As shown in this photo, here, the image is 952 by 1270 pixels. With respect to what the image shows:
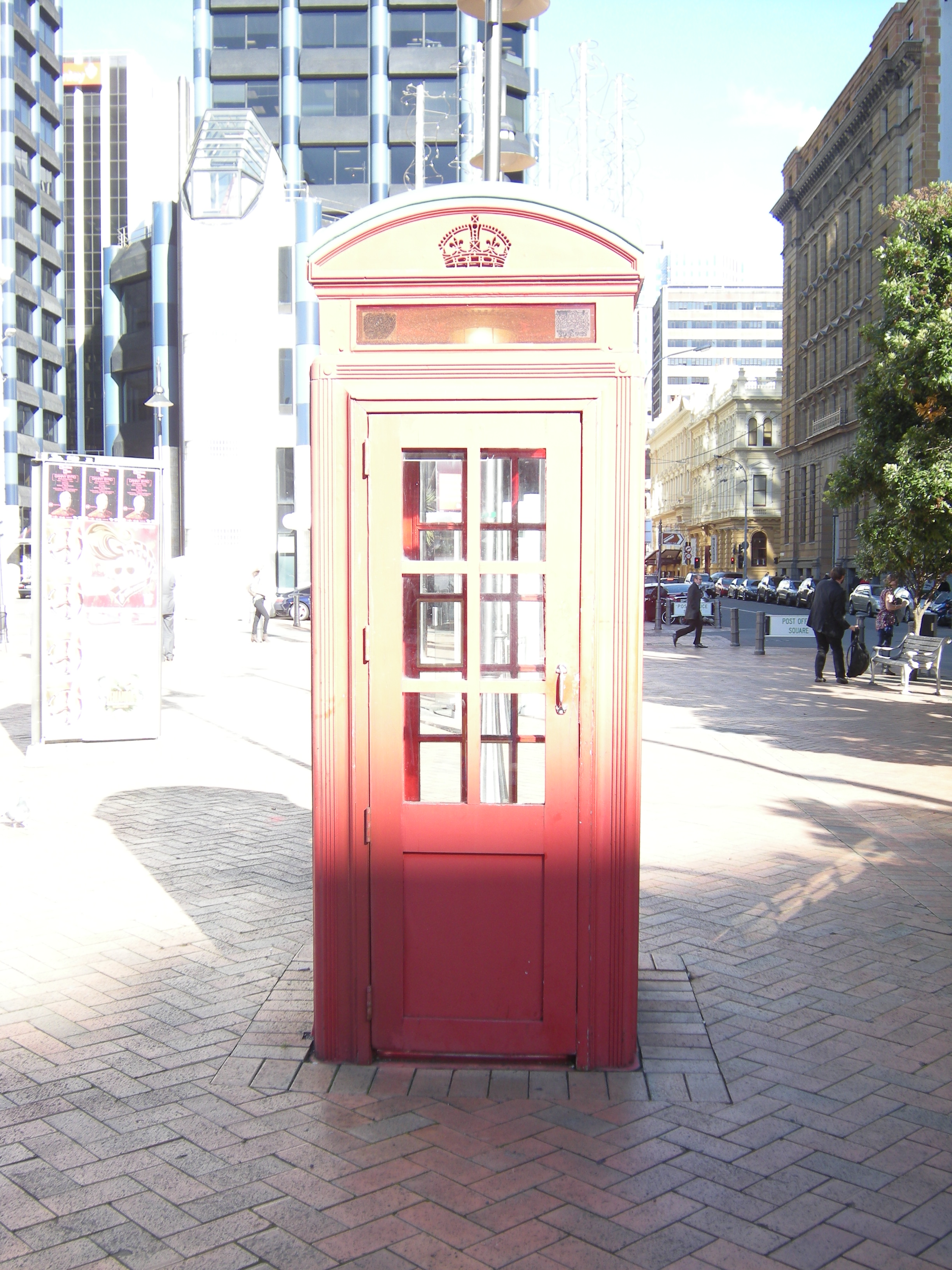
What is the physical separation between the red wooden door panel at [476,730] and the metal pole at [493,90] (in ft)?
11.1

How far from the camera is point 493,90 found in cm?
680

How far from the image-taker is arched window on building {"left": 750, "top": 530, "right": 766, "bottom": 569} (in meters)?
89.8

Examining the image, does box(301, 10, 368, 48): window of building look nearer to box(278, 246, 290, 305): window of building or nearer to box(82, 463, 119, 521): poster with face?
box(278, 246, 290, 305): window of building

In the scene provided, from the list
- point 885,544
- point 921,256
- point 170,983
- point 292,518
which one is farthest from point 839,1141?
point 292,518

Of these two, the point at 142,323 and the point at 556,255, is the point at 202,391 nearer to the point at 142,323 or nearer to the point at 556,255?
A: the point at 142,323

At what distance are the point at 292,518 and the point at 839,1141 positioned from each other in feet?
115

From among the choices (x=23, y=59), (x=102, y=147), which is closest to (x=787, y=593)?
(x=23, y=59)

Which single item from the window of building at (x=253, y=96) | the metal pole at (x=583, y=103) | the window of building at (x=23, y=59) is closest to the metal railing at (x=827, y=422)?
the window of building at (x=253, y=96)

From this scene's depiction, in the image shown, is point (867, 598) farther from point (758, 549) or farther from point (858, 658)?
point (758, 549)

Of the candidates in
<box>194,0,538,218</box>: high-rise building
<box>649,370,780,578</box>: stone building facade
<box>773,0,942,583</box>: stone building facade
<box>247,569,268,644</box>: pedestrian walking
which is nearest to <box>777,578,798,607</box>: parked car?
<box>773,0,942,583</box>: stone building facade

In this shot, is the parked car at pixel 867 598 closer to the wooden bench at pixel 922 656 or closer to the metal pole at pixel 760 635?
the metal pole at pixel 760 635

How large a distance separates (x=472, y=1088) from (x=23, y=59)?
7985 cm

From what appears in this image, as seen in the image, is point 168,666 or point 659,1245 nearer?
point 659,1245

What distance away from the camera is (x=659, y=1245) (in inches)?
117
